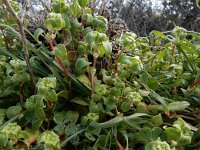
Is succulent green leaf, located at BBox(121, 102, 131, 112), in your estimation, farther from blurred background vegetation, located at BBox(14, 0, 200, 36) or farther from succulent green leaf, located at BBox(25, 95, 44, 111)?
blurred background vegetation, located at BBox(14, 0, 200, 36)

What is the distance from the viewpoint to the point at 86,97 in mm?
832

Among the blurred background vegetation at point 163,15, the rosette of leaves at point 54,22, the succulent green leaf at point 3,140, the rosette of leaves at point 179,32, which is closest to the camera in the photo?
the succulent green leaf at point 3,140

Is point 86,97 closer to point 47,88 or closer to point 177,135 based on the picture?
point 47,88

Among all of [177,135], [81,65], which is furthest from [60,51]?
[177,135]

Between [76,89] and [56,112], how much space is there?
84mm

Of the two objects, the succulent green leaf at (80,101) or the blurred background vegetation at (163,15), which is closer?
the succulent green leaf at (80,101)

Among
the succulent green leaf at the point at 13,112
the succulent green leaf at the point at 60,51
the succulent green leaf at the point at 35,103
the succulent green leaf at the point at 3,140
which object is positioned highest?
the succulent green leaf at the point at 60,51

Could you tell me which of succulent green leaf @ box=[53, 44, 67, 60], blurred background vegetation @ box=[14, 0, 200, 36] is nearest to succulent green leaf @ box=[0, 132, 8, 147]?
succulent green leaf @ box=[53, 44, 67, 60]

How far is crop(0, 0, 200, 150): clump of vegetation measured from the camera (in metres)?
0.70

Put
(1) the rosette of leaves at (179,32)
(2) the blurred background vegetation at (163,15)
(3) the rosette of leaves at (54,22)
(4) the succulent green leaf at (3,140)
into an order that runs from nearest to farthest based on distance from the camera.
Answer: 1. (4) the succulent green leaf at (3,140)
2. (3) the rosette of leaves at (54,22)
3. (1) the rosette of leaves at (179,32)
4. (2) the blurred background vegetation at (163,15)

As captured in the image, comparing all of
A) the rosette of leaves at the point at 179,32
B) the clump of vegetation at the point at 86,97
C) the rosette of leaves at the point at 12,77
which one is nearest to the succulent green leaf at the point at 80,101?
the clump of vegetation at the point at 86,97

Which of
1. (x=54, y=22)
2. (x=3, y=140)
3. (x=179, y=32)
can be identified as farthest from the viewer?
(x=179, y=32)

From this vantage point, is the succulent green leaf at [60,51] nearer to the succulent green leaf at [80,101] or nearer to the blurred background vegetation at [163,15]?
the succulent green leaf at [80,101]

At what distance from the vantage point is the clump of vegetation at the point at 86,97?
2.30 feet
